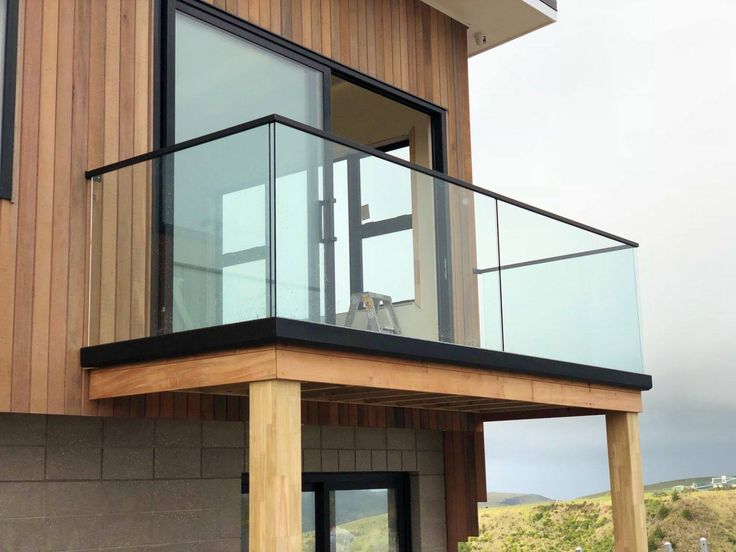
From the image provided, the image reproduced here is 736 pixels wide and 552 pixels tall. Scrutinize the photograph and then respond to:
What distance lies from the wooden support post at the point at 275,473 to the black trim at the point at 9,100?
1.96 metres

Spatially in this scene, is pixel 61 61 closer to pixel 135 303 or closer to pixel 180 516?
pixel 135 303

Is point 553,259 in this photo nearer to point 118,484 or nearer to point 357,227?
point 357,227

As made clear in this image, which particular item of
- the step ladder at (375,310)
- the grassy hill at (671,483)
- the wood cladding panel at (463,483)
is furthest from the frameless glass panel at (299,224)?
the grassy hill at (671,483)

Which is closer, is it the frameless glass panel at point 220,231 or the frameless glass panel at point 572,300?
the frameless glass panel at point 220,231

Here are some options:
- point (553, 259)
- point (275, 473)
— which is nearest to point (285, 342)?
point (275, 473)

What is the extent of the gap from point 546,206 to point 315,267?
2710 cm

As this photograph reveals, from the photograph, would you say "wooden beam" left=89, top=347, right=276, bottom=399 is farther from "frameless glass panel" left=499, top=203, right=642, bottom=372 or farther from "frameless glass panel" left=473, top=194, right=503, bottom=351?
"frameless glass panel" left=499, top=203, right=642, bottom=372

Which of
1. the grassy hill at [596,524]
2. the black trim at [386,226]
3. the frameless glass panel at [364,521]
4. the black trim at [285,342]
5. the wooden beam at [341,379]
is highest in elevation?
the black trim at [386,226]

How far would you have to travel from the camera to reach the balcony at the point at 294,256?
5.66m

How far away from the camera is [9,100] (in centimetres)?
600

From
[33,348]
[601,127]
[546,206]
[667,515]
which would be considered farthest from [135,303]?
[601,127]

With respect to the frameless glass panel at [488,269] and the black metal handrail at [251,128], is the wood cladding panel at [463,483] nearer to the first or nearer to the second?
the frameless glass panel at [488,269]

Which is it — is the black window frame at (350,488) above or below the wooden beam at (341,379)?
below

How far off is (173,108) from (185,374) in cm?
202
